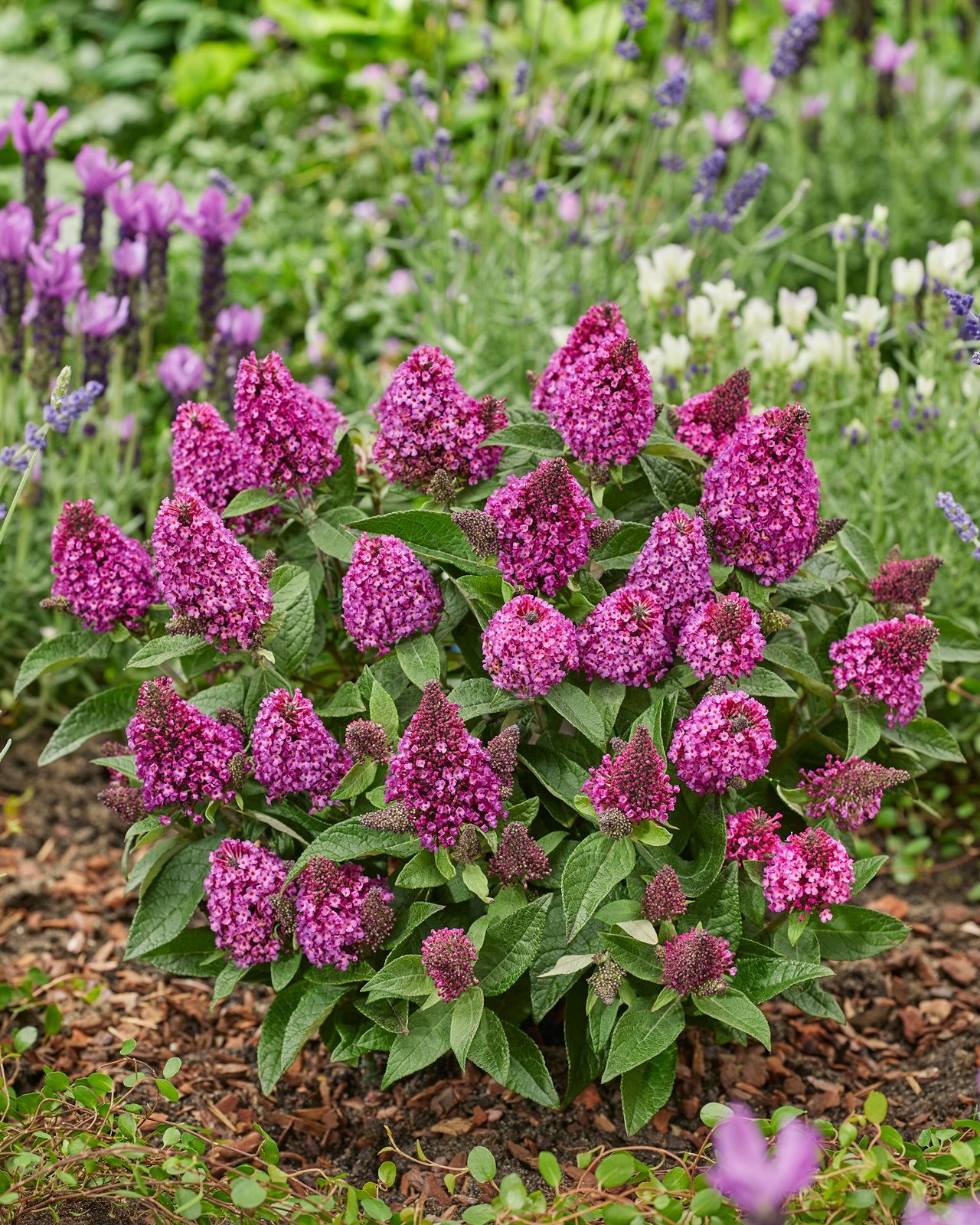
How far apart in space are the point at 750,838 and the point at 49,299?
7.69ft

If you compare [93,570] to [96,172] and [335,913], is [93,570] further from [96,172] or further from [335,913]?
[96,172]

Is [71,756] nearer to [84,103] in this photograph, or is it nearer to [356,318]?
[356,318]

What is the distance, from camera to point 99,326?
3430 mm

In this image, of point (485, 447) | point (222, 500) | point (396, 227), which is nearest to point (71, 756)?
point (222, 500)

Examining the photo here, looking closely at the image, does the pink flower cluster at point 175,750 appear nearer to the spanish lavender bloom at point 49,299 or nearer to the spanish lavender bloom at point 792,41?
the spanish lavender bloom at point 49,299

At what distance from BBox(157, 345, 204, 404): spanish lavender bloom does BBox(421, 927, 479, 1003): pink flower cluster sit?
6.82ft

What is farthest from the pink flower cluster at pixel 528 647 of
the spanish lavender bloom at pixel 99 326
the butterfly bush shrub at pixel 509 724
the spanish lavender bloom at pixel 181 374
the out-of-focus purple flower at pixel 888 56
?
the out-of-focus purple flower at pixel 888 56

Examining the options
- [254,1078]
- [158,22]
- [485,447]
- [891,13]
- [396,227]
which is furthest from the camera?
[158,22]

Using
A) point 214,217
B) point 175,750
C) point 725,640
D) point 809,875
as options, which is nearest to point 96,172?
point 214,217

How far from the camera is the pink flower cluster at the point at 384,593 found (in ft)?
6.40

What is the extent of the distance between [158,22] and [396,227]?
303cm

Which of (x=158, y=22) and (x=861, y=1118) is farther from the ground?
(x=861, y=1118)

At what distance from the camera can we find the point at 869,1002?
8.85 ft

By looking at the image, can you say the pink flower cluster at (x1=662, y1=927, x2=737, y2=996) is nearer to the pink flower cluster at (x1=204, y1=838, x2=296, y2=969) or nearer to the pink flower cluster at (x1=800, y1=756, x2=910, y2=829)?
the pink flower cluster at (x1=800, y1=756, x2=910, y2=829)
